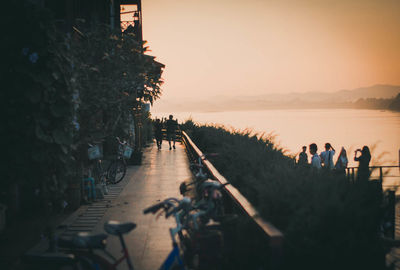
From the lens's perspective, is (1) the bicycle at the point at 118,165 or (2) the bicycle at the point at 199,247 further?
(1) the bicycle at the point at 118,165

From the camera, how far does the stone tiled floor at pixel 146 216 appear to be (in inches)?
210

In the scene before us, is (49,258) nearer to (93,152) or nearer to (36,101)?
(36,101)

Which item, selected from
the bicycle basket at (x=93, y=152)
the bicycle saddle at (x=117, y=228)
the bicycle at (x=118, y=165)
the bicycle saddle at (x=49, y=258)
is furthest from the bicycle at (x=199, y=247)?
the bicycle at (x=118, y=165)

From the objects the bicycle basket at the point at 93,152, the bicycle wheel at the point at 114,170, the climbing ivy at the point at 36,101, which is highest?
the climbing ivy at the point at 36,101

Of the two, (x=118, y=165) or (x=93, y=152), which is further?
(x=118, y=165)

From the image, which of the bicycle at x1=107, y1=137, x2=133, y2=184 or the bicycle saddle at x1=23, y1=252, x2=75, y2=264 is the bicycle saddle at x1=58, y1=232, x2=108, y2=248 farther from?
the bicycle at x1=107, y1=137, x2=133, y2=184

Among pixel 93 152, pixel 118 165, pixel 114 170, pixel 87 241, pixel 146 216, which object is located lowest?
pixel 146 216

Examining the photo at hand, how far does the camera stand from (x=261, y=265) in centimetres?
368

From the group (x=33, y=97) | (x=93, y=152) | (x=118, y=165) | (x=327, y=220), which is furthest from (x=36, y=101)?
(x=118, y=165)

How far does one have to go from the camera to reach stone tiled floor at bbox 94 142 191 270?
17.5 ft

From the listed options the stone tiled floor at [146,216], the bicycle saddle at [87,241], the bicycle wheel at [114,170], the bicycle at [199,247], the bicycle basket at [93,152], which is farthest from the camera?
the bicycle wheel at [114,170]

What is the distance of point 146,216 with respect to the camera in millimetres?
7371

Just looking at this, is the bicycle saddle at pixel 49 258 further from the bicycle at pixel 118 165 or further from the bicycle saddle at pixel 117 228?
the bicycle at pixel 118 165

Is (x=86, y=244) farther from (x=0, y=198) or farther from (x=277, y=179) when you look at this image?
(x=0, y=198)
